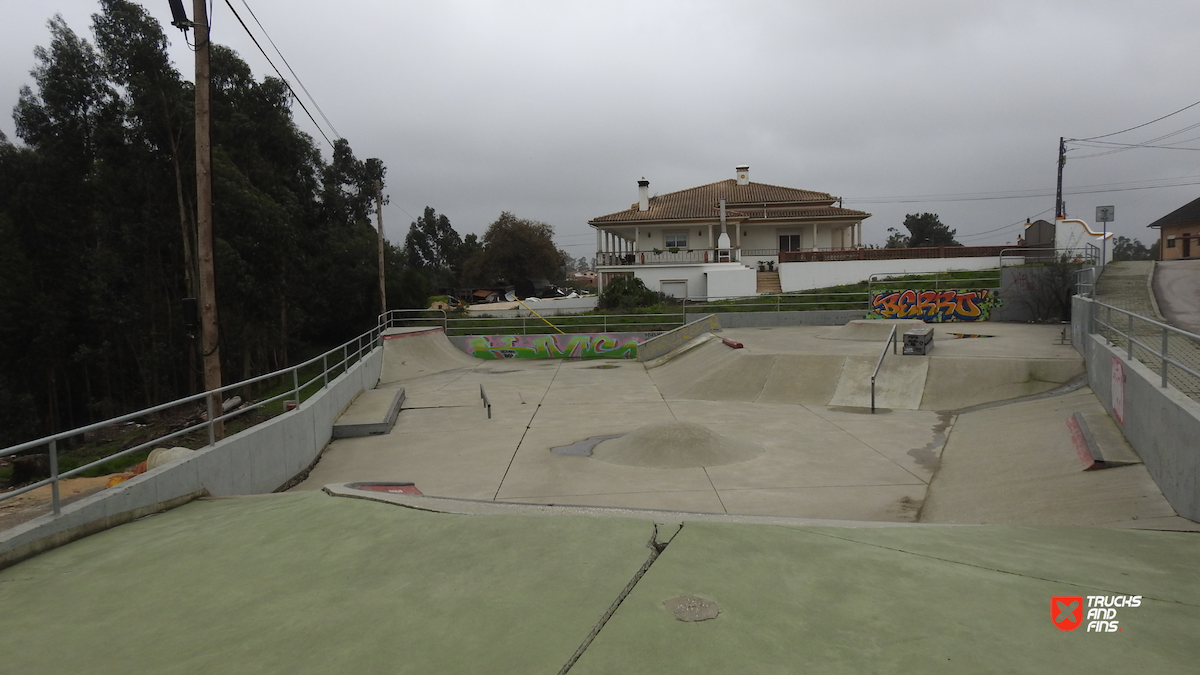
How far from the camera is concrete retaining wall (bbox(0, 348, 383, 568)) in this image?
16.3 ft

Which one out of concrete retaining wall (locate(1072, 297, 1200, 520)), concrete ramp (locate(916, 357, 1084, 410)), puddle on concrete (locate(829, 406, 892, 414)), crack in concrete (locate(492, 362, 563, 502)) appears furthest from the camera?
puddle on concrete (locate(829, 406, 892, 414))

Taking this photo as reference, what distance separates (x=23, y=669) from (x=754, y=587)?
12.1 ft

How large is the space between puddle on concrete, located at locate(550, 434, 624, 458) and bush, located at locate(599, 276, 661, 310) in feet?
70.8

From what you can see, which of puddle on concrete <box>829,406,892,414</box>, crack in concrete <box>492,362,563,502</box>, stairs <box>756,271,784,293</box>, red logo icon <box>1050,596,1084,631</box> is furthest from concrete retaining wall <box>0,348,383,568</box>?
stairs <box>756,271,784,293</box>

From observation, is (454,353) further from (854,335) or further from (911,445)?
(911,445)

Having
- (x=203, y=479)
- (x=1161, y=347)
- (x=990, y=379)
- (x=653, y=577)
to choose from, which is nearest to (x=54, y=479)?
(x=203, y=479)

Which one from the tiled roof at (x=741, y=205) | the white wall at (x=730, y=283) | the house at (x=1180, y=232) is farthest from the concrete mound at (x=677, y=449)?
the house at (x=1180, y=232)

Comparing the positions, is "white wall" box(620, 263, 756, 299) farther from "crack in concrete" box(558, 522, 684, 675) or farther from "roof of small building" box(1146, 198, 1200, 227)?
"crack in concrete" box(558, 522, 684, 675)

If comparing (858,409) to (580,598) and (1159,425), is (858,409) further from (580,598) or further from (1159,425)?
(580,598)

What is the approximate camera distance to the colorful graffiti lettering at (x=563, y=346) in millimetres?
26516

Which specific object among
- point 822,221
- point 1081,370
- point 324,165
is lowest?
point 1081,370

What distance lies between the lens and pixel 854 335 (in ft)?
68.8

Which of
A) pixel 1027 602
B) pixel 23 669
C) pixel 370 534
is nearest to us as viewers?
pixel 23 669

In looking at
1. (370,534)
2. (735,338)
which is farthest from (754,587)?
(735,338)
